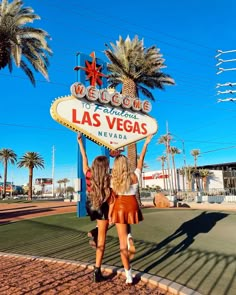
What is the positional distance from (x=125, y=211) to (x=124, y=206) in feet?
0.23

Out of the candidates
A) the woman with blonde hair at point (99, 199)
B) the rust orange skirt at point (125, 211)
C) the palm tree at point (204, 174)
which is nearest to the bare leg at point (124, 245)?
the rust orange skirt at point (125, 211)

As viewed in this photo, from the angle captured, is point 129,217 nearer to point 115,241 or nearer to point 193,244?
point 193,244

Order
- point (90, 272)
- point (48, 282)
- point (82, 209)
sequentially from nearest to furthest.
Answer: point (48, 282) < point (90, 272) < point (82, 209)

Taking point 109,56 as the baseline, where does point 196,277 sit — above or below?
below

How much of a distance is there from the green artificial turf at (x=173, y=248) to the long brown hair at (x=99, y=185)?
154 cm

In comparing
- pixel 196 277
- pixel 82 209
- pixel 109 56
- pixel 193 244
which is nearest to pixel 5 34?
pixel 109 56

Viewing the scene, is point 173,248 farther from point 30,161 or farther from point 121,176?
point 30,161

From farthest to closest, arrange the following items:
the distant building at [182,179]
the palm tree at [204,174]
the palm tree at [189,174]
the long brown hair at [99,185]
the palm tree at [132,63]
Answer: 1. the palm tree at [204,174]
2. the distant building at [182,179]
3. the palm tree at [189,174]
4. the palm tree at [132,63]
5. the long brown hair at [99,185]

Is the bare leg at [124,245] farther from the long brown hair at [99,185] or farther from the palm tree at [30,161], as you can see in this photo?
the palm tree at [30,161]

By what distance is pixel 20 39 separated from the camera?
1755cm

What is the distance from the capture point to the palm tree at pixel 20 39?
56.4 ft

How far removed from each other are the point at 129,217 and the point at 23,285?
183 cm

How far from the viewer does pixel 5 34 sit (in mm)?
17109

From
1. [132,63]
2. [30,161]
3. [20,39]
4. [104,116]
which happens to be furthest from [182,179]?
[104,116]
